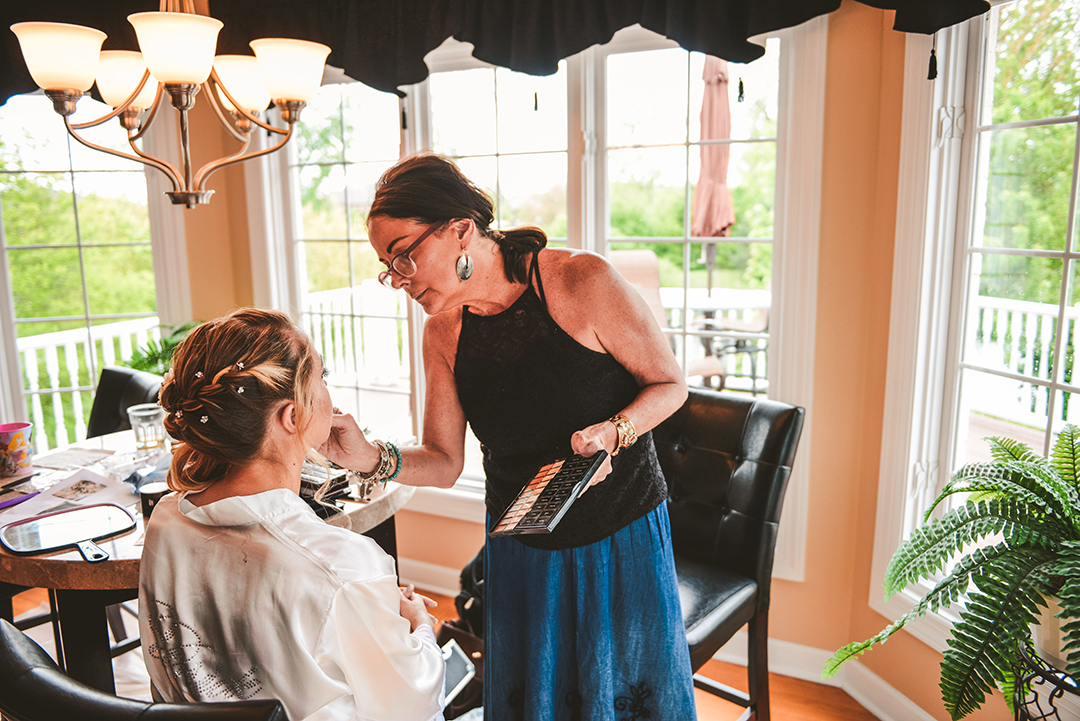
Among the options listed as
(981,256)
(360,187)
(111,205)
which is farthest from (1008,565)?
(111,205)

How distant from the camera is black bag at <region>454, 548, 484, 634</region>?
2.32m

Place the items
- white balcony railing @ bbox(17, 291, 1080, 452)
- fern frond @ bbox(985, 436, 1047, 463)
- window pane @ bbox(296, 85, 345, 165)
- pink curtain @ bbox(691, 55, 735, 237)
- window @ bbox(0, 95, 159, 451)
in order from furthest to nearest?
window @ bbox(0, 95, 159, 451) < white balcony railing @ bbox(17, 291, 1080, 452) < window pane @ bbox(296, 85, 345, 165) < pink curtain @ bbox(691, 55, 735, 237) < fern frond @ bbox(985, 436, 1047, 463)

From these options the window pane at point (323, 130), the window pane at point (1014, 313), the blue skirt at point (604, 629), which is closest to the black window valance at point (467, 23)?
the window pane at point (323, 130)

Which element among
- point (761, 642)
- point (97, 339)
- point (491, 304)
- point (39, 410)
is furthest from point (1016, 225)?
point (39, 410)

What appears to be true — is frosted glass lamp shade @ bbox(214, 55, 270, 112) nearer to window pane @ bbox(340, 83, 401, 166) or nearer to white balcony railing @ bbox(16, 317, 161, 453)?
window pane @ bbox(340, 83, 401, 166)

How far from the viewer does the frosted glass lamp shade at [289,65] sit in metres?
1.73

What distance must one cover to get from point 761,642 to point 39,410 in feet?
11.5

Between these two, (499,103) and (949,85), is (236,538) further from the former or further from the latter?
(499,103)

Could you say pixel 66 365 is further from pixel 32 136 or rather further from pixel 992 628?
pixel 992 628

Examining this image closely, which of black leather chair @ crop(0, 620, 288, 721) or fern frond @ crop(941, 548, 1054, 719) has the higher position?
black leather chair @ crop(0, 620, 288, 721)

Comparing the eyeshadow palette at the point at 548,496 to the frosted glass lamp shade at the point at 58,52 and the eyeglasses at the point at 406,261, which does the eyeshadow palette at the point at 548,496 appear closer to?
the eyeglasses at the point at 406,261

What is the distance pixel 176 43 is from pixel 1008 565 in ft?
6.58

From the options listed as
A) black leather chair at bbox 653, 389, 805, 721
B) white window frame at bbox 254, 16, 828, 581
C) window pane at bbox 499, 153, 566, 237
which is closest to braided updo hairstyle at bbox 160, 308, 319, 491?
black leather chair at bbox 653, 389, 805, 721

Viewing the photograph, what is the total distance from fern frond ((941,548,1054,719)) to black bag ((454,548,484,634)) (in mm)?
1335
